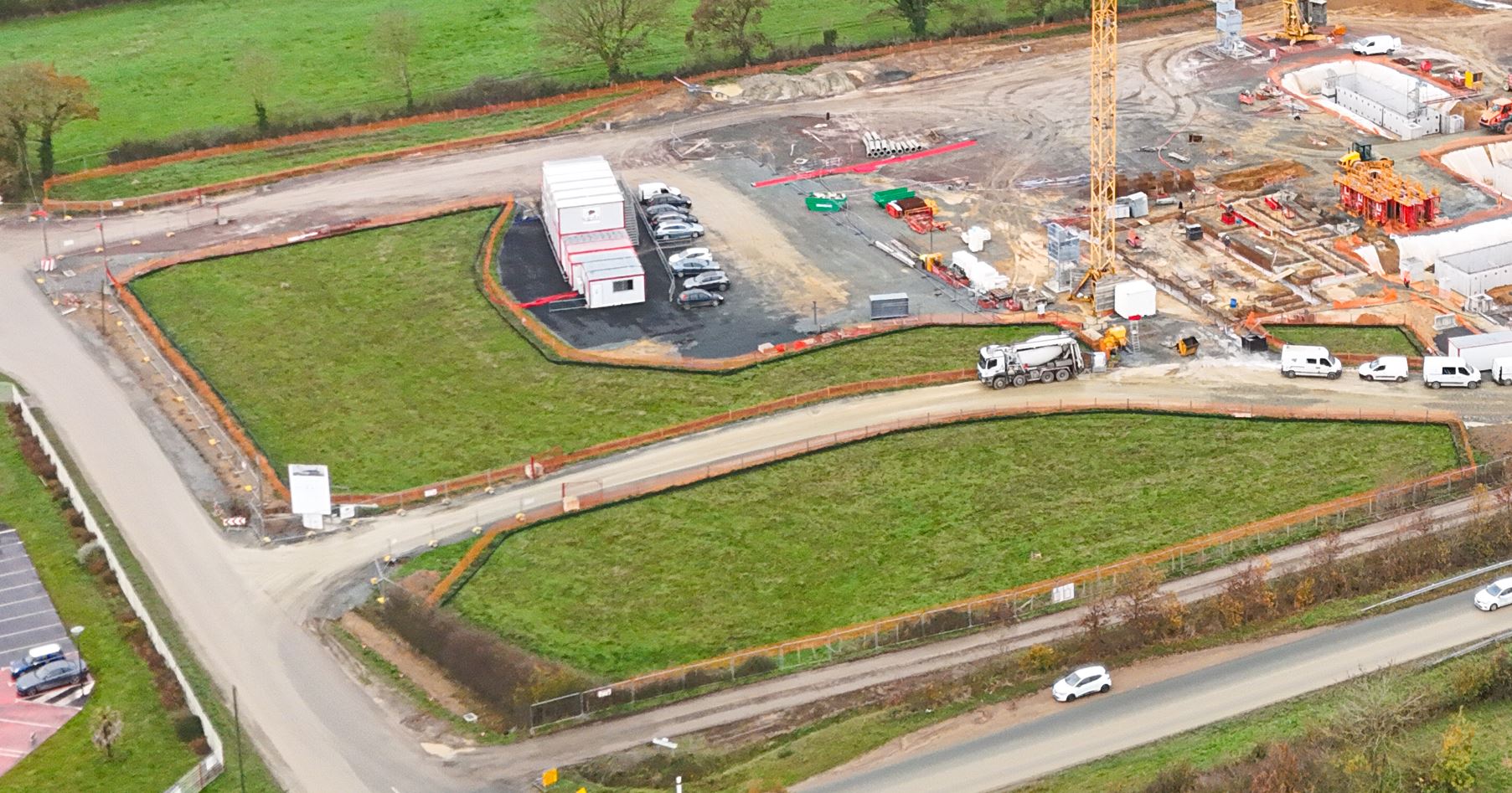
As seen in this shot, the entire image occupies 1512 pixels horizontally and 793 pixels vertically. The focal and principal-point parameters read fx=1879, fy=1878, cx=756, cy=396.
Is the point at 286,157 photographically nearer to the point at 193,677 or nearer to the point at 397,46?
the point at 397,46

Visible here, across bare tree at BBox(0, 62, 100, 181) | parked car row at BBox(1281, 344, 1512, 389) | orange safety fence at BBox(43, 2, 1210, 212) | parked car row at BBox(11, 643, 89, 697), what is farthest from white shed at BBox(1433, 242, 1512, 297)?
bare tree at BBox(0, 62, 100, 181)

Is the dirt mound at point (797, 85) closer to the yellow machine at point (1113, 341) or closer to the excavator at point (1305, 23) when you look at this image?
the excavator at point (1305, 23)

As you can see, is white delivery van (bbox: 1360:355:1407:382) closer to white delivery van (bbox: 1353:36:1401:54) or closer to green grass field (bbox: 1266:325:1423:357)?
green grass field (bbox: 1266:325:1423:357)

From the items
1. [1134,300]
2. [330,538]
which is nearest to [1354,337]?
[1134,300]

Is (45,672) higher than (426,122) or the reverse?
the reverse

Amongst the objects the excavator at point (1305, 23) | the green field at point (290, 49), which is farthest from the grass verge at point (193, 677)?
the excavator at point (1305, 23)
